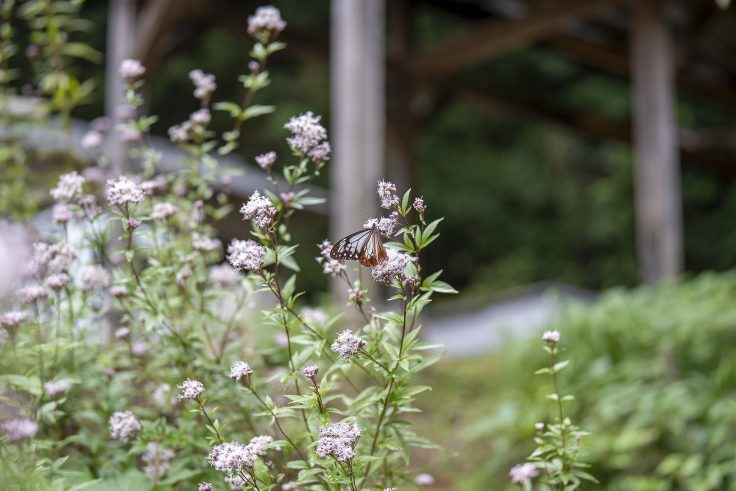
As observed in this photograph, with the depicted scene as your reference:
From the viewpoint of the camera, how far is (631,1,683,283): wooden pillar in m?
4.63

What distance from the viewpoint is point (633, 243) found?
38.2 ft

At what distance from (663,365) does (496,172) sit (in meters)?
8.99

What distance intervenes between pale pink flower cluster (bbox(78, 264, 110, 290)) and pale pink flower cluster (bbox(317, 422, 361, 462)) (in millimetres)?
773

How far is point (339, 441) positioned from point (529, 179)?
37.6 feet

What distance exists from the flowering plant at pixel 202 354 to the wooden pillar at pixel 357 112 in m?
1.86

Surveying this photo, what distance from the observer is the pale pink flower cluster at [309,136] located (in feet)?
4.53

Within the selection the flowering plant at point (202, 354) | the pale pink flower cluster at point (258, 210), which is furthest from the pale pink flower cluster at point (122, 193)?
the pale pink flower cluster at point (258, 210)

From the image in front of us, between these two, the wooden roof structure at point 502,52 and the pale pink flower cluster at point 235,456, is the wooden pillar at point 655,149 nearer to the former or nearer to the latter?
the wooden roof structure at point 502,52

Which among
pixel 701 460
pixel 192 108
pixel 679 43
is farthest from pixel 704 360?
pixel 192 108

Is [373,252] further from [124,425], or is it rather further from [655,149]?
[655,149]

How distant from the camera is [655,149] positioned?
489 centimetres

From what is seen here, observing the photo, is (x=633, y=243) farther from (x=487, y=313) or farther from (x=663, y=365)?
(x=663, y=365)

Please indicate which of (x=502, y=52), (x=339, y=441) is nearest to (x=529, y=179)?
(x=502, y=52)

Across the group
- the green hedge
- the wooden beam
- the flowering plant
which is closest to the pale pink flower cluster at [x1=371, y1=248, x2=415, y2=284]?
the flowering plant
